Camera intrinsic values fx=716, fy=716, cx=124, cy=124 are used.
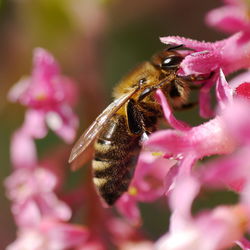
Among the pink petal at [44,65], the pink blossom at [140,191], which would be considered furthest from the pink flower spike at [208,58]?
the pink petal at [44,65]

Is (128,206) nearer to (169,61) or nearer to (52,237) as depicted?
(52,237)

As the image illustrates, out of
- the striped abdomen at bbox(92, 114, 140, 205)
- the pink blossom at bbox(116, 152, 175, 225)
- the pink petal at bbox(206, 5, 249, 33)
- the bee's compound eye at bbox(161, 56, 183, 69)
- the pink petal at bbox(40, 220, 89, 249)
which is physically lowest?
the pink petal at bbox(40, 220, 89, 249)

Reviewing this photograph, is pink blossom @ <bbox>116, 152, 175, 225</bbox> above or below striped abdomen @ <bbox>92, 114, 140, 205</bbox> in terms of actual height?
below

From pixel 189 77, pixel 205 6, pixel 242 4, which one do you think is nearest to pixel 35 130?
pixel 189 77

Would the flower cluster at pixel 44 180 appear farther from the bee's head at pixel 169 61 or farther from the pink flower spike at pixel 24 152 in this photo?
the bee's head at pixel 169 61

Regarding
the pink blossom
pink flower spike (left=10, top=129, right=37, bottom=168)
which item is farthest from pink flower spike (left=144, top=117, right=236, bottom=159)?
pink flower spike (left=10, top=129, right=37, bottom=168)

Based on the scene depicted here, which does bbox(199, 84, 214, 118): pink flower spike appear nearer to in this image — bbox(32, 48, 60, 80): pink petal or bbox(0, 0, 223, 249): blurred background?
bbox(32, 48, 60, 80): pink petal
